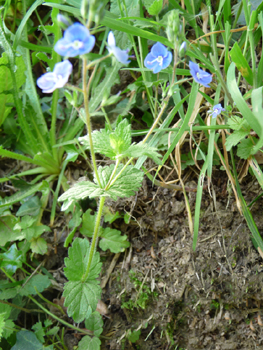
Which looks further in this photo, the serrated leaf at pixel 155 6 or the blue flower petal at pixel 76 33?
the serrated leaf at pixel 155 6

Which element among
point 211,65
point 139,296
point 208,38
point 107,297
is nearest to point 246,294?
point 139,296

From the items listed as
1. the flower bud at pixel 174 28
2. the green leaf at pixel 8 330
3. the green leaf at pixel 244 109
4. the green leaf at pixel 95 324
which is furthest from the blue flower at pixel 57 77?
the green leaf at pixel 8 330

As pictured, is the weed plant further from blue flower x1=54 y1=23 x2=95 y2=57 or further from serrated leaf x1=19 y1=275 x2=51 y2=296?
blue flower x1=54 y1=23 x2=95 y2=57

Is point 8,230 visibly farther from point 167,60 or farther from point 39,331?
point 167,60

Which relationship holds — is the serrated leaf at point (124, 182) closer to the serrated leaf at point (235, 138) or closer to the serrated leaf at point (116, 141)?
the serrated leaf at point (116, 141)

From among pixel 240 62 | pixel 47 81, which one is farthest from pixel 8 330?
pixel 240 62

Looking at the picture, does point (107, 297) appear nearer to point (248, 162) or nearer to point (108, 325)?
point (108, 325)
